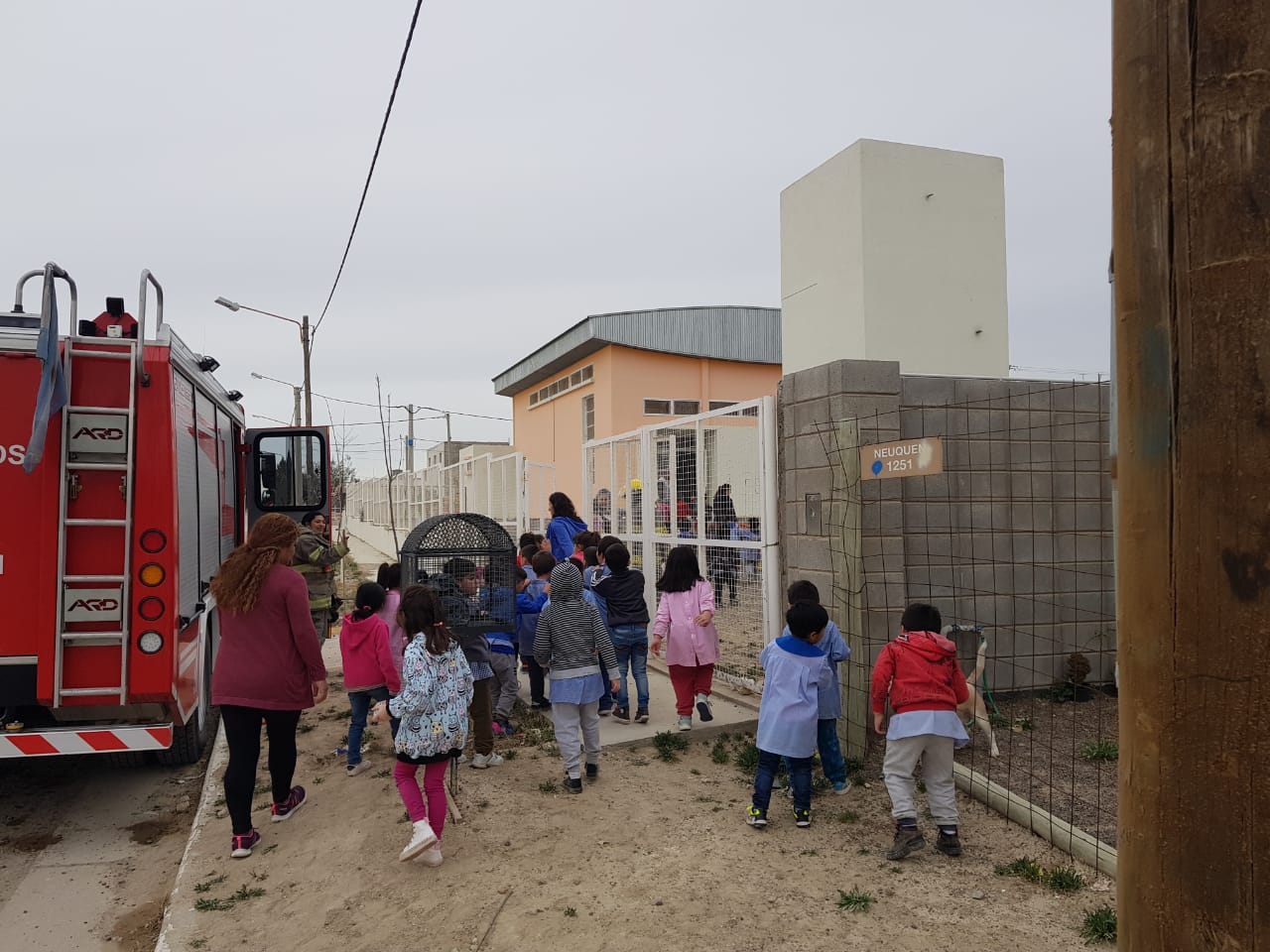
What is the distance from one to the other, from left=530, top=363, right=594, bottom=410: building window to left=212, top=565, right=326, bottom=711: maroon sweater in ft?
61.3

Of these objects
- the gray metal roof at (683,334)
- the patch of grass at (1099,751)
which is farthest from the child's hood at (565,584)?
the gray metal roof at (683,334)

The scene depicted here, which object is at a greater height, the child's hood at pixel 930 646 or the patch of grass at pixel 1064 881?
the child's hood at pixel 930 646

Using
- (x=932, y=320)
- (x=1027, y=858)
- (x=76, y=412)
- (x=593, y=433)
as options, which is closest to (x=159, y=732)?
(x=76, y=412)

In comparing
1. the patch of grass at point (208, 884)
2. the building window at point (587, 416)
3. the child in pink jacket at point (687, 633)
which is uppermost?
the building window at point (587, 416)

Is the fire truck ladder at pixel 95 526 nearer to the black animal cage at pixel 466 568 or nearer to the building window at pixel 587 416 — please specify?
the black animal cage at pixel 466 568

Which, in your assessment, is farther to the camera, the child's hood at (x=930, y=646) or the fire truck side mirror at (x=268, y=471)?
the fire truck side mirror at (x=268, y=471)

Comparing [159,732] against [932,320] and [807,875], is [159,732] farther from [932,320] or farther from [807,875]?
[932,320]

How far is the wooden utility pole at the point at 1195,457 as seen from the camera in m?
1.33

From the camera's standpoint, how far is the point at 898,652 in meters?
4.55

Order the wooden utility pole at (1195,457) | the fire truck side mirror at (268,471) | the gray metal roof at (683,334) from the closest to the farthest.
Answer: the wooden utility pole at (1195,457)
the fire truck side mirror at (268,471)
the gray metal roof at (683,334)

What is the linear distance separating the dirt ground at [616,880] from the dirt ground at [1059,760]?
0.34 metres

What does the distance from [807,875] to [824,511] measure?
8.07 ft

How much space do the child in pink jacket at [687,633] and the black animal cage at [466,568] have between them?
3.64ft

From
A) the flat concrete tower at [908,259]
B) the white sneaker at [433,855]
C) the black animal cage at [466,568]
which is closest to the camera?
the white sneaker at [433,855]
